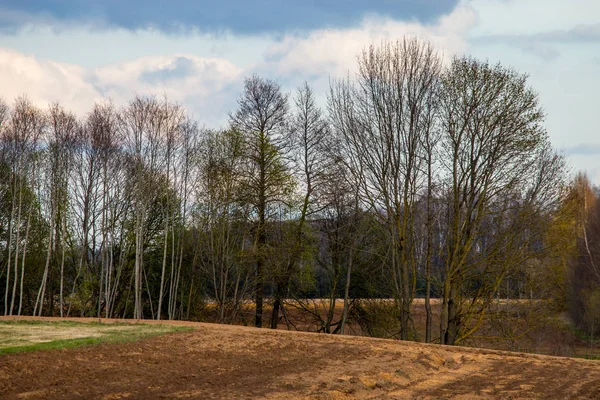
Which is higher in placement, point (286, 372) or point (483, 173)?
point (483, 173)

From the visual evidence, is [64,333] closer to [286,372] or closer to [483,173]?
[286,372]

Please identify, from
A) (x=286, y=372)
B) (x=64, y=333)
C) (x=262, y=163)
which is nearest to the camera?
(x=286, y=372)

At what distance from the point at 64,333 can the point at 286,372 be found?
794 cm

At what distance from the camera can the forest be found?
65.5ft

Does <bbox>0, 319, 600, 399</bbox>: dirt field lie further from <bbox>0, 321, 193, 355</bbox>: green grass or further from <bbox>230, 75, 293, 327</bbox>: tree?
<bbox>230, 75, 293, 327</bbox>: tree

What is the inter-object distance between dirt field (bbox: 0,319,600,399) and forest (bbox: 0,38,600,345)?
6979 mm

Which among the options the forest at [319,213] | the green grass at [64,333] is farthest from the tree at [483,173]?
the green grass at [64,333]

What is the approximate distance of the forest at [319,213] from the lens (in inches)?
786

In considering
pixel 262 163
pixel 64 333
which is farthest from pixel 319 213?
pixel 64 333

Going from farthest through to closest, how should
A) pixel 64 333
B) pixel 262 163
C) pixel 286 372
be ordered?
pixel 262 163 < pixel 64 333 < pixel 286 372

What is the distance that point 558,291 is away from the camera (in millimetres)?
28109

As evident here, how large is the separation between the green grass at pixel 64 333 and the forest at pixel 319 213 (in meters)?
7.16

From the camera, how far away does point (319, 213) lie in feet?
93.9

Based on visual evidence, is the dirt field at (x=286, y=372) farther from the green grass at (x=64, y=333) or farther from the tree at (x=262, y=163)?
the tree at (x=262, y=163)
